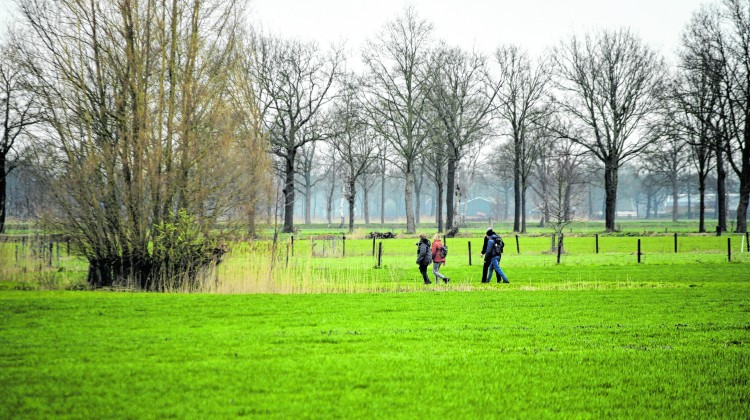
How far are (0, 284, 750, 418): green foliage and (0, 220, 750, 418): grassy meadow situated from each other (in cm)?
3

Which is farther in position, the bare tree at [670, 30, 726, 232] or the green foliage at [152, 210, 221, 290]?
the bare tree at [670, 30, 726, 232]

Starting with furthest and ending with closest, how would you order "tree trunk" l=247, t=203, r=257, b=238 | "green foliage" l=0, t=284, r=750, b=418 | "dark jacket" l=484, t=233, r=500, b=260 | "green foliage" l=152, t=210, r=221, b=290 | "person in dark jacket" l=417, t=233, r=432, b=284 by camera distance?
"tree trunk" l=247, t=203, r=257, b=238
"dark jacket" l=484, t=233, r=500, b=260
"person in dark jacket" l=417, t=233, r=432, b=284
"green foliage" l=152, t=210, r=221, b=290
"green foliage" l=0, t=284, r=750, b=418

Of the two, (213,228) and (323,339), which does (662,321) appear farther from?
(213,228)

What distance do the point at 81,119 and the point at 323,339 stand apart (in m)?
14.3

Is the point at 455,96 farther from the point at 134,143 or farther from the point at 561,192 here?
the point at 134,143

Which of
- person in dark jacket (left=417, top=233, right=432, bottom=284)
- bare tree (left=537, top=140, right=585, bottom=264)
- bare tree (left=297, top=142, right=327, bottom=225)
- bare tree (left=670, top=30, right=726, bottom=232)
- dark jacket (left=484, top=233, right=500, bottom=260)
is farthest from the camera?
bare tree (left=297, top=142, right=327, bottom=225)

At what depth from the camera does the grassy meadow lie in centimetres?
743

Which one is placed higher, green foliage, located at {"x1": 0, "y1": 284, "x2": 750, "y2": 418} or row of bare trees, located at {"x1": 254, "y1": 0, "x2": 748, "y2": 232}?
row of bare trees, located at {"x1": 254, "y1": 0, "x2": 748, "y2": 232}

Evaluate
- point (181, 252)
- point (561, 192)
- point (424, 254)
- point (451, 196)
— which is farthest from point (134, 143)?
point (451, 196)

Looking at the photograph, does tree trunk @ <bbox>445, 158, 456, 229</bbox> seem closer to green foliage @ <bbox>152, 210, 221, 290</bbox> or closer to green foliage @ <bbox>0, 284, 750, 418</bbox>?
green foliage @ <bbox>152, 210, 221, 290</bbox>

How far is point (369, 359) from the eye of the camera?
9.54m

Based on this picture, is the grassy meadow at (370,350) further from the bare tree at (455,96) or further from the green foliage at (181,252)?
the bare tree at (455,96)

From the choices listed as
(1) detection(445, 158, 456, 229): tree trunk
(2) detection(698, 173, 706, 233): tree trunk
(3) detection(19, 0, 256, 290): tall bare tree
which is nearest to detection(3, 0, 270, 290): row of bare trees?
(3) detection(19, 0, 256, 290): tall bare tree

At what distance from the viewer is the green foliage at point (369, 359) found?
24.1 feet
